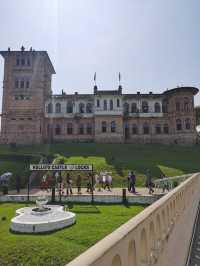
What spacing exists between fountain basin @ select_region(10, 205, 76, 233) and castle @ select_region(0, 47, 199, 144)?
4434cm

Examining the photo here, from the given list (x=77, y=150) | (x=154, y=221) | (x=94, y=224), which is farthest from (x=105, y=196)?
(x=77, y=150)

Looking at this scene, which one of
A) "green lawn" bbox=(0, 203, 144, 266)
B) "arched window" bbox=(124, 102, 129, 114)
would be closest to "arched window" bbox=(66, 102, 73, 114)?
"arched window" bbox=(124, 102, 129, 114)

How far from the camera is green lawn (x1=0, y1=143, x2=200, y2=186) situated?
38.8 meters

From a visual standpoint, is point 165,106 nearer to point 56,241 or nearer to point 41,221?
point 41,221

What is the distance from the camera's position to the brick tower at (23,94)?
2421 inches

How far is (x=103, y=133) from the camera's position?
209 ft

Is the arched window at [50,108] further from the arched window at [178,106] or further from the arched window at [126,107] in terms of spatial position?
the arched window at [178,106]

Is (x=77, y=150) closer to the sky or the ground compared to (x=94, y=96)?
closer to the ground

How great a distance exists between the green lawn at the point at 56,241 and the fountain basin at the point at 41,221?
0.47 m

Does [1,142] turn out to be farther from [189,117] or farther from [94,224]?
[94,224]

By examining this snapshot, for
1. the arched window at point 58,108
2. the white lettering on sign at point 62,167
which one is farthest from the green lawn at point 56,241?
the arched window at point 58,108

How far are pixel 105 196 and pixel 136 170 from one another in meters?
14.0

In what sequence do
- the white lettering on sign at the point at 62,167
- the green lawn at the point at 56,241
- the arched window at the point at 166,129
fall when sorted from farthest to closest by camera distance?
the arched window at the point at 166,129
the white lettering on sign at the point at 62,167
the green lawn at the point at 56,241

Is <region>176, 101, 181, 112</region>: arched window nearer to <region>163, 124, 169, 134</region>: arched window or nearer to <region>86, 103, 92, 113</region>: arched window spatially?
<region>163, 124, 169, 134</region>: arched window
